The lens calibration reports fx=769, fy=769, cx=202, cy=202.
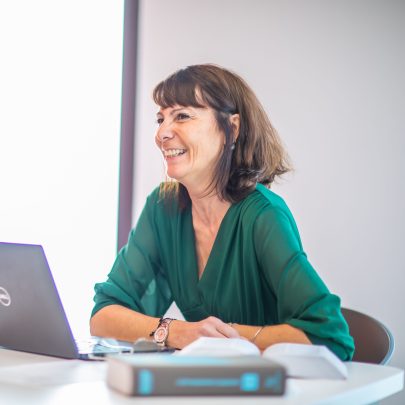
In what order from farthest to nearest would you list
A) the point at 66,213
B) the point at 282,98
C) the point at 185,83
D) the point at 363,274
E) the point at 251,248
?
the point at 66,213 < the point at 282,98 < the point at 363,274 < the point at 185,83 < the point at 251,248

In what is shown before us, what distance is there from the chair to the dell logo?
3.33 feet

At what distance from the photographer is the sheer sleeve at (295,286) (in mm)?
1766

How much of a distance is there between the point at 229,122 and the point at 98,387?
3.84 ft

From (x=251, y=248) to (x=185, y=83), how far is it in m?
0.53

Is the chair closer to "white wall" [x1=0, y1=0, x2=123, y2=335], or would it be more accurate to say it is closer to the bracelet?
the bracelet

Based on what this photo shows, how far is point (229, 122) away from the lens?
2273 millimetres

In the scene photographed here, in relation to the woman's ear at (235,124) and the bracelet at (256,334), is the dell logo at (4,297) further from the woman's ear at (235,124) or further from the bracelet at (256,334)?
the woman's ear at (235,124)

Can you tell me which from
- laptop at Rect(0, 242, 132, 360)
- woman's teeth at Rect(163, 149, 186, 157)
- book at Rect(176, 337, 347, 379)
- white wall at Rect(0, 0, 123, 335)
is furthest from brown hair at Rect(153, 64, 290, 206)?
white wall at Rect(0, 0, 123, 335)

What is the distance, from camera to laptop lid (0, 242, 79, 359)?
1.55 meters

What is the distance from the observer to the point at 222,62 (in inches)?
145

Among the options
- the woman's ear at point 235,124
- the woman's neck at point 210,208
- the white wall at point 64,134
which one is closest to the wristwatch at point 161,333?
the woman's neck at point 210,208

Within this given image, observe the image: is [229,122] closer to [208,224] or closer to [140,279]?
[208,224]

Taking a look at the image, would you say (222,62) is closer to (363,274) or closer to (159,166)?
(159,166)

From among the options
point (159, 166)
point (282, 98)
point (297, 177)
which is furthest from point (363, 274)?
point (159, 166)
